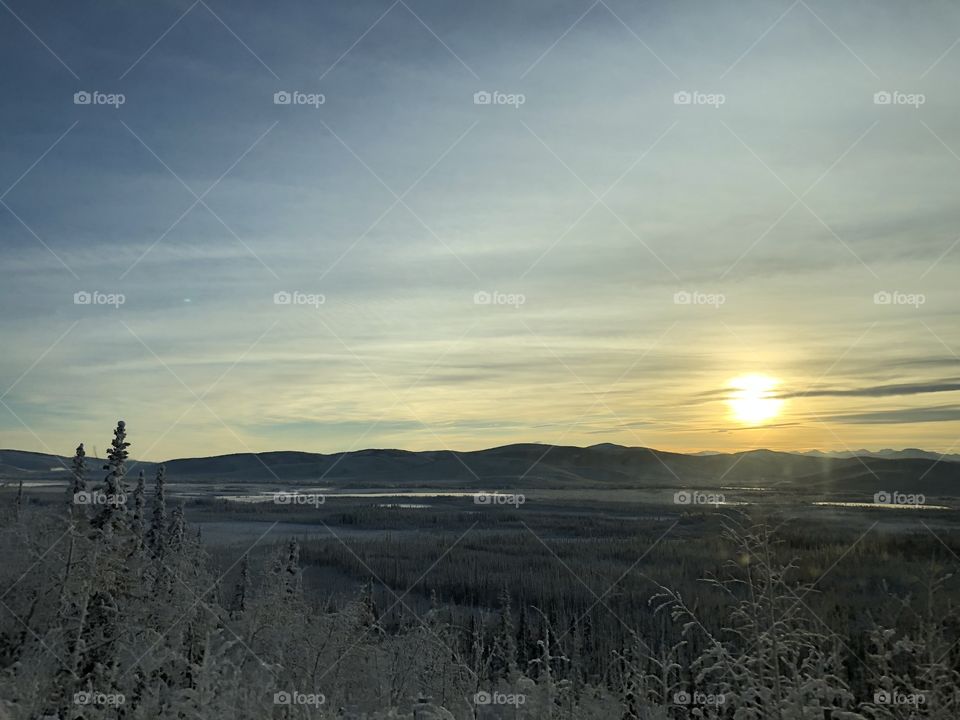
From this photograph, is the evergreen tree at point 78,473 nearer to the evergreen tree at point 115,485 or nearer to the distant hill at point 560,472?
the evergreen tree at point 115,485

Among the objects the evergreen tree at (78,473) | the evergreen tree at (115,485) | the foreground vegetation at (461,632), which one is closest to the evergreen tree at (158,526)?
the foreground vegetation at (461,632)

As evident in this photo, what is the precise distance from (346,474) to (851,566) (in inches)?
6482

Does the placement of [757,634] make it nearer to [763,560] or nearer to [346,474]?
[763,560]

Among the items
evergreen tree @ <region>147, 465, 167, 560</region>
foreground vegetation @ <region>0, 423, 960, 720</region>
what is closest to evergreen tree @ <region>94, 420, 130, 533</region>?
foreground vegetation @ <region>0, 423, 960, 720</region>

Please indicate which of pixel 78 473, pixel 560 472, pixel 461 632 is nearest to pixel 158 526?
pixel 461 632

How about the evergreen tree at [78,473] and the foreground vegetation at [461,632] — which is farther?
the evergreen tree at [78,473]

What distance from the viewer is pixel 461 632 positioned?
1881cm

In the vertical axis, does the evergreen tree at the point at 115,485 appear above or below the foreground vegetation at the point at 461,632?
above

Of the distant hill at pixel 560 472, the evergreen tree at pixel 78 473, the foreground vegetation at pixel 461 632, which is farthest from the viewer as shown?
the distant hill at pixel 560 472

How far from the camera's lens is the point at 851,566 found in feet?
Result: 93.7

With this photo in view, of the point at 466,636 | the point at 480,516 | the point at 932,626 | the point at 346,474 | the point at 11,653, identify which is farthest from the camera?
the point at 346,474

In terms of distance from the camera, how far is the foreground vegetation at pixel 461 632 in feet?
20.9

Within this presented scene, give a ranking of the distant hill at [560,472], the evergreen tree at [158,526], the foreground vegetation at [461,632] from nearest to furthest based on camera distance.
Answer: the foreground vegetation at [461,632] < the evergreen tree at [158,526] < the distant hill at [560,472]

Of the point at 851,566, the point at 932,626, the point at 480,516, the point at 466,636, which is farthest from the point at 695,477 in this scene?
the point at 932,626
